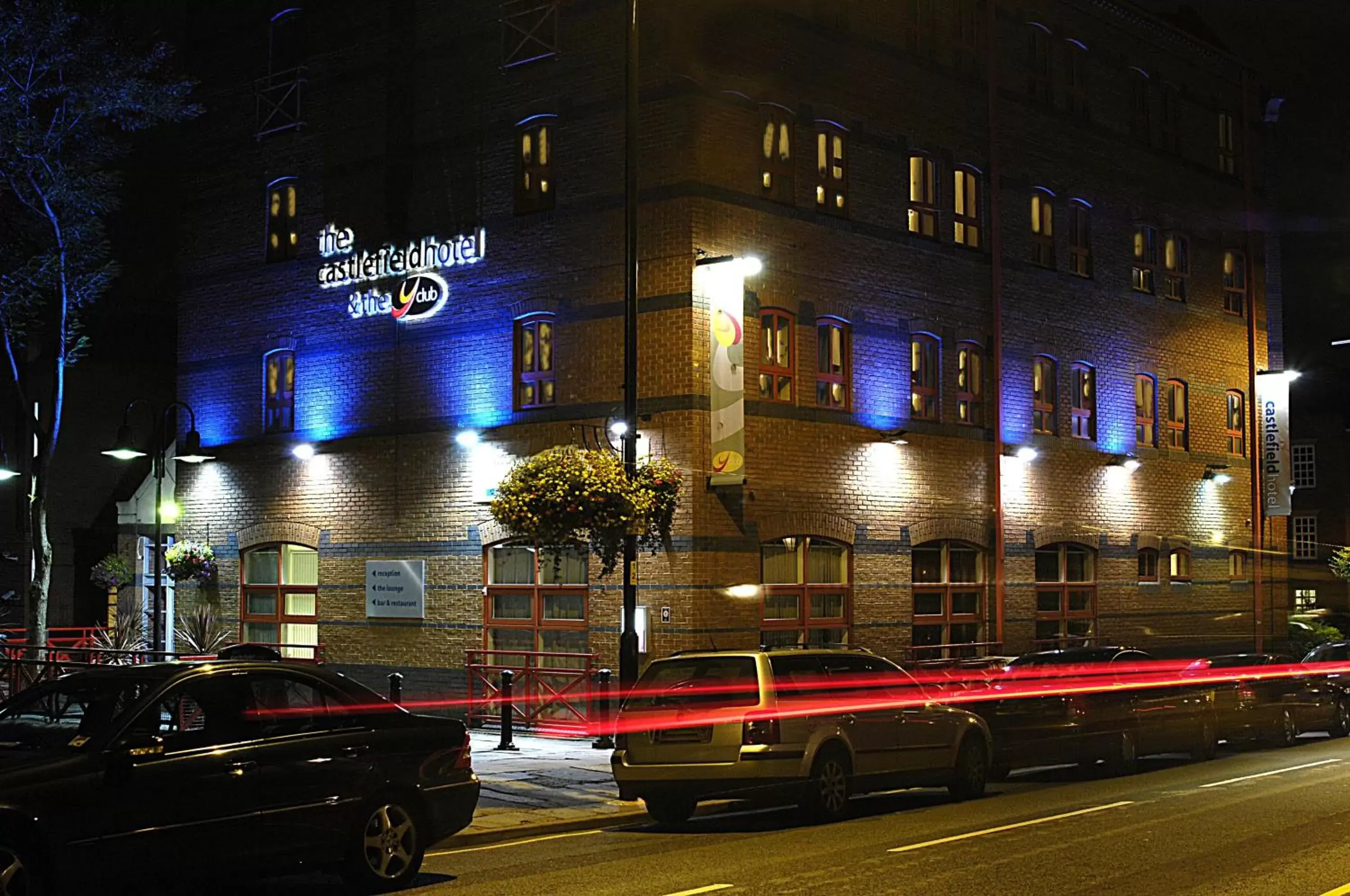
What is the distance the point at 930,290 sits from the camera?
2745 cm

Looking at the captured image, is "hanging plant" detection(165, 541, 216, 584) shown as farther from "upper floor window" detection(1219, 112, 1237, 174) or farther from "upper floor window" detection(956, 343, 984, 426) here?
"upper floor window" detection(1219, 112, 1237, 174)

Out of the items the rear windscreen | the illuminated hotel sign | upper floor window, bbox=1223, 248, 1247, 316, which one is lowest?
the rear windscreen

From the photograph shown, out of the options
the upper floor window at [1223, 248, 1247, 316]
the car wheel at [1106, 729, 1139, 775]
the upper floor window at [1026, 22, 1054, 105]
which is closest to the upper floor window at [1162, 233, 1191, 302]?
the upper floor window at [1223, 248, 1247, 316]

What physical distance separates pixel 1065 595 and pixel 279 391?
14849 mm

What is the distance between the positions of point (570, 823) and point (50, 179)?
55.8 ft

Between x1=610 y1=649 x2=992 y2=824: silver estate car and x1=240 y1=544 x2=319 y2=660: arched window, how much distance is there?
1338 cm

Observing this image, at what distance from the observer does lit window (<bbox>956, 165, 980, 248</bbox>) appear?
28328 millimetres

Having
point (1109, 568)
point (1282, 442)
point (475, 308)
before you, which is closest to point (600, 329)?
point (475, 308)

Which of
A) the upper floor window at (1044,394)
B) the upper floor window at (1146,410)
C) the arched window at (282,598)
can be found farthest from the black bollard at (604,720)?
the upper floor window at (1146,410)

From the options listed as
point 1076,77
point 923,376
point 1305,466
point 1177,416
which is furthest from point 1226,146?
point 1305,466

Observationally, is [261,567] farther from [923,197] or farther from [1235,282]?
[1235,282]

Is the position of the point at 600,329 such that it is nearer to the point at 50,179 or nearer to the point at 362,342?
the point at 362,342

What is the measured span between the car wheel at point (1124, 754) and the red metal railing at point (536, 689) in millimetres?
7184

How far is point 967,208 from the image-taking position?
2859cm
